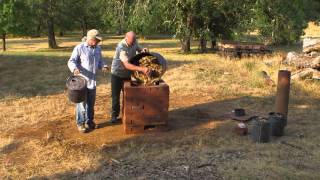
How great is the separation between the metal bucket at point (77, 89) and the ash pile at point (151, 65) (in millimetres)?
1017

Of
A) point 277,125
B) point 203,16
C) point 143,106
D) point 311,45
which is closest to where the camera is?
point 277,125

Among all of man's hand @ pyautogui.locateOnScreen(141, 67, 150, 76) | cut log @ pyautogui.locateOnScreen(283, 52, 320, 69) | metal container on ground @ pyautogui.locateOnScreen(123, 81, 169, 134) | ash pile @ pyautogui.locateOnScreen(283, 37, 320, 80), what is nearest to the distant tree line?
cut log @ pyautogui.locateOnScreen(283, 52, 320, 69)

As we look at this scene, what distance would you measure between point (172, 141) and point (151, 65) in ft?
5.01

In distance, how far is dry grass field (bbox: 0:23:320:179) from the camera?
686 centimetres

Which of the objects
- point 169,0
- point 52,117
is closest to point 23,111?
point 52,117

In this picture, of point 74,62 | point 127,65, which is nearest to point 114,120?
point 127,65

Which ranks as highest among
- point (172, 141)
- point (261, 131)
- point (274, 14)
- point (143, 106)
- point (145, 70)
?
point (274, 14)

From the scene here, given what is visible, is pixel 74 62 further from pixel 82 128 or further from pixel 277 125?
pixel 277 125

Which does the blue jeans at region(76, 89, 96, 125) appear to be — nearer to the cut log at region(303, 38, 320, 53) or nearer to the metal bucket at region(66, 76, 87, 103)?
the metal bucket at region(66, 76, 87, 103)

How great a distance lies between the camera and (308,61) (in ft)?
49.6

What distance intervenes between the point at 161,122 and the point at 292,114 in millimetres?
3233

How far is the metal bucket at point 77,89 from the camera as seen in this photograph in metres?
8.27

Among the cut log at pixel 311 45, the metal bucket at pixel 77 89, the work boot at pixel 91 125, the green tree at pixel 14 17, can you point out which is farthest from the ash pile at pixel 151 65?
the green tree at pixel 14 17

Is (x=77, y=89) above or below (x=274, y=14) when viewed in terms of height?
below
